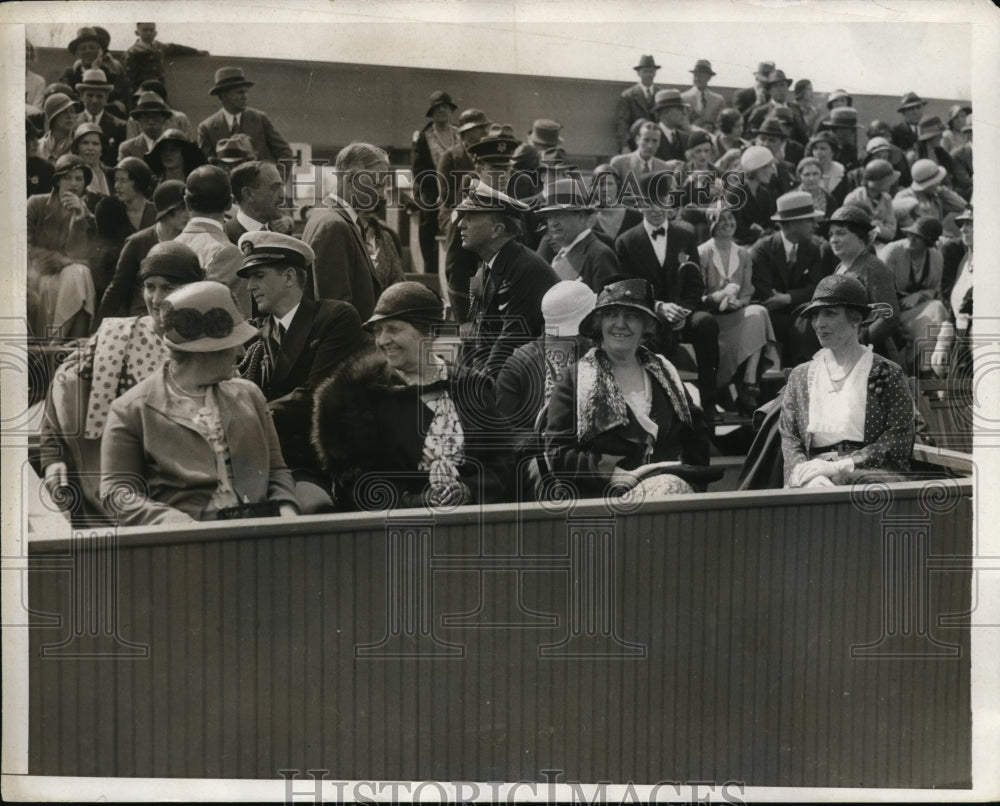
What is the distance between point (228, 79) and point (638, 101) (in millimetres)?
1871

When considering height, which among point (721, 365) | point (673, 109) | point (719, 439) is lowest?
point (719, 439)

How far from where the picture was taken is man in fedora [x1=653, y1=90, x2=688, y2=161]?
5.40 meters

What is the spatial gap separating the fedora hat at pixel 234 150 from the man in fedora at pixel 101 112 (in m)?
0.44

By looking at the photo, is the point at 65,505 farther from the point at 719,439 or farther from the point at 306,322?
the point at 719,439

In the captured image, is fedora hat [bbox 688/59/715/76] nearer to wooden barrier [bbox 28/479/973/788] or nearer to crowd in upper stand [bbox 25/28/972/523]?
crowd in upper stand [bbox 25/28/972/523]

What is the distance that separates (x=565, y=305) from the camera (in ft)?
17.7

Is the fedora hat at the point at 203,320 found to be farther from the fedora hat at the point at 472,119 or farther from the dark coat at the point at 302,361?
the fedora hat at the point at 472,119

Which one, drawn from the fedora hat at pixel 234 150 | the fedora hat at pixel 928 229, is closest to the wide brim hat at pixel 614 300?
the fedora hat at pixel 928 229

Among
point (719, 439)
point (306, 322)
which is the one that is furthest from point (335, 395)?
point (719, 439)

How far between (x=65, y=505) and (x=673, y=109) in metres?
3.33

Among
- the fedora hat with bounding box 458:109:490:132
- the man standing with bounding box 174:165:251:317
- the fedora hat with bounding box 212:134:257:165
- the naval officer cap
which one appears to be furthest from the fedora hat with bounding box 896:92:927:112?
the man standing with bounding box 174:165:251:317

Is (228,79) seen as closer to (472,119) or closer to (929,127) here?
(472,119)

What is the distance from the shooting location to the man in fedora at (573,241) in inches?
213

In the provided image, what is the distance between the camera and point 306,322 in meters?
5.36
